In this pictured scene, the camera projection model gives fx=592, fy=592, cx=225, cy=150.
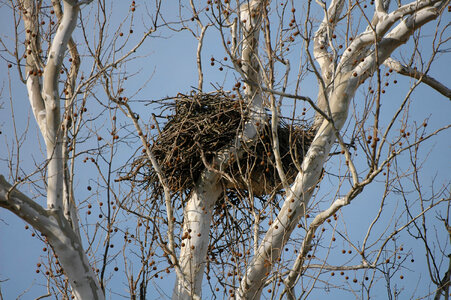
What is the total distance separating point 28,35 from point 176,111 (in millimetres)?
1803

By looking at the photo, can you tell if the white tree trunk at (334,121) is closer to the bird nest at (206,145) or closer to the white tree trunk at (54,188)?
the bird nest at (206,145)

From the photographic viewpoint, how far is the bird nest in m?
5.79

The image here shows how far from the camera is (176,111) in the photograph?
622 cm

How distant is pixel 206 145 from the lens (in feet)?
19.1

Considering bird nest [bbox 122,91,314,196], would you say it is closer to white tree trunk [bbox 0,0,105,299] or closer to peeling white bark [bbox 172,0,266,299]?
peeling white bark [bbox 172,0,266,299]

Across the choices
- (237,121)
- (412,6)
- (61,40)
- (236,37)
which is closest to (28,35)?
(61,40)

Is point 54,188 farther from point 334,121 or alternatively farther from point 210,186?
point 334,121

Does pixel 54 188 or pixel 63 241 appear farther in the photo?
pixel 54 188

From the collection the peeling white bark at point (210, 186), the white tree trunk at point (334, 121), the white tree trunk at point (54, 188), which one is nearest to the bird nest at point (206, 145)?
the peeling white bark at point (210, 186)

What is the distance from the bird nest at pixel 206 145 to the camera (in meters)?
5.79

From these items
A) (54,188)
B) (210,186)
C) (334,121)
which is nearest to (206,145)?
(210,186)

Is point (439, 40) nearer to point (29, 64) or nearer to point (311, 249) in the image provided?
point (311, 249)

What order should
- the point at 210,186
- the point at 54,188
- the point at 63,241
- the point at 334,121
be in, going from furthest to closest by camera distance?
Result: 1. the point at 210,186
2. the point at 334,121
3. the point at 54,188
4. the point at 63,241

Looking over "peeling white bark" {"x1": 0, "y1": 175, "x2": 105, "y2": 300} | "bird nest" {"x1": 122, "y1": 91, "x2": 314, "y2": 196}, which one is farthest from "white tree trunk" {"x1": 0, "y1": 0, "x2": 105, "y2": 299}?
"bird nest" {"x1": 122, "y1": 91, "x2": 314, "y2": 196}
